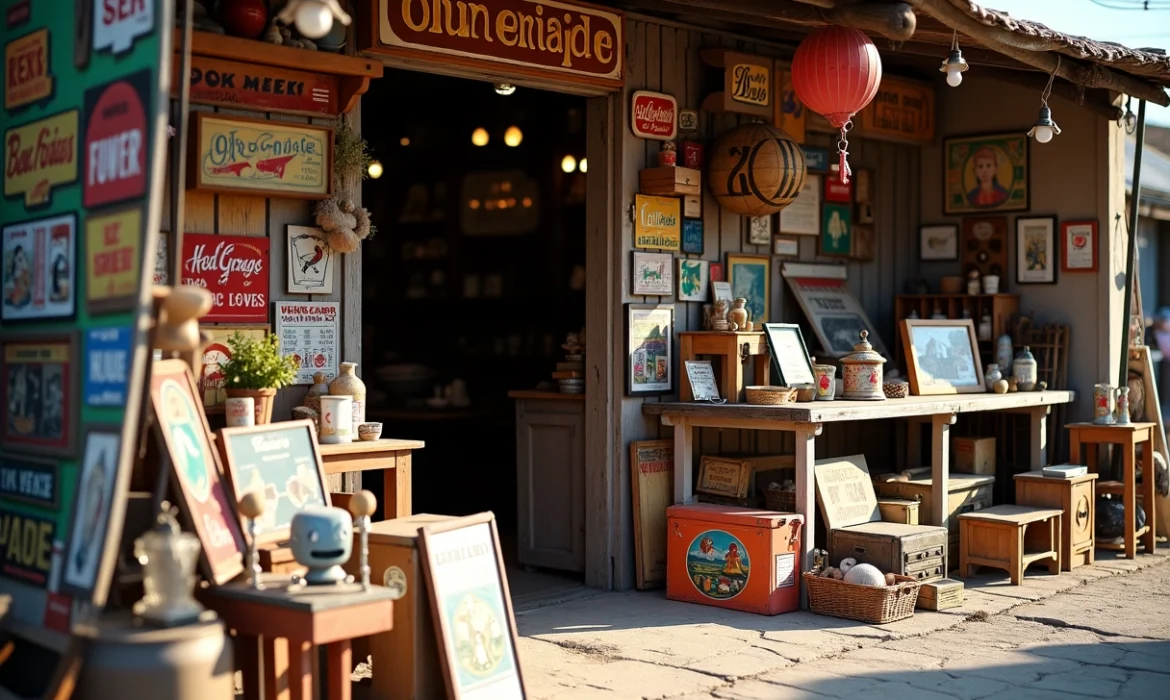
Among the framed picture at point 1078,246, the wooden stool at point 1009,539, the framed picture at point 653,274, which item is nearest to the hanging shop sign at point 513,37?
the framed picture at point 653,274

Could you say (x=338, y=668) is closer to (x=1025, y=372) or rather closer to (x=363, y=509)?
(x=363, y=509)

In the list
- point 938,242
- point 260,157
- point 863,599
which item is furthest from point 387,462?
point 938,242

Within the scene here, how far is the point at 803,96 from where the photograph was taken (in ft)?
22.3

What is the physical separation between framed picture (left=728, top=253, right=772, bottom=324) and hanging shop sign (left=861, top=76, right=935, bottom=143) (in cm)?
140

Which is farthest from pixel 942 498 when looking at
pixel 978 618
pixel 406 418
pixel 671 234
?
pixel 406 418

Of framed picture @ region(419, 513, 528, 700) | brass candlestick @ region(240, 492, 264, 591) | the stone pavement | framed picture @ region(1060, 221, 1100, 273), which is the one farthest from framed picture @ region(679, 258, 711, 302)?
brass candlestick @ region(240, 492, 264, 591)

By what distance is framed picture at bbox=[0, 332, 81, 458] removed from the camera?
13.4ft

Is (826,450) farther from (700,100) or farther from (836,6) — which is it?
(836,6)

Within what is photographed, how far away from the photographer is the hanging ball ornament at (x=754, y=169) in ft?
25.4

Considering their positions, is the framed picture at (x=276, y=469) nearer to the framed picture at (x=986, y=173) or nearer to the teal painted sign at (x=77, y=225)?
the teal painted sign at (x=77, y=225)

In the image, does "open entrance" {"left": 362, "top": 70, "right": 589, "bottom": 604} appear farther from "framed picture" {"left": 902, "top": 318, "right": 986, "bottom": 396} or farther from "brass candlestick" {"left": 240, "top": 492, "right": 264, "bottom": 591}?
"brass candlestick" {"left": 240, "top": 492, "right": 264, "bottom": 591}

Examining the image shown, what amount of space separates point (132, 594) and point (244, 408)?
97 centimetres

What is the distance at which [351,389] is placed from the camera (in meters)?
5.69

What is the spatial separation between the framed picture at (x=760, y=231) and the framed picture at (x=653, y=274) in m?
0.83
